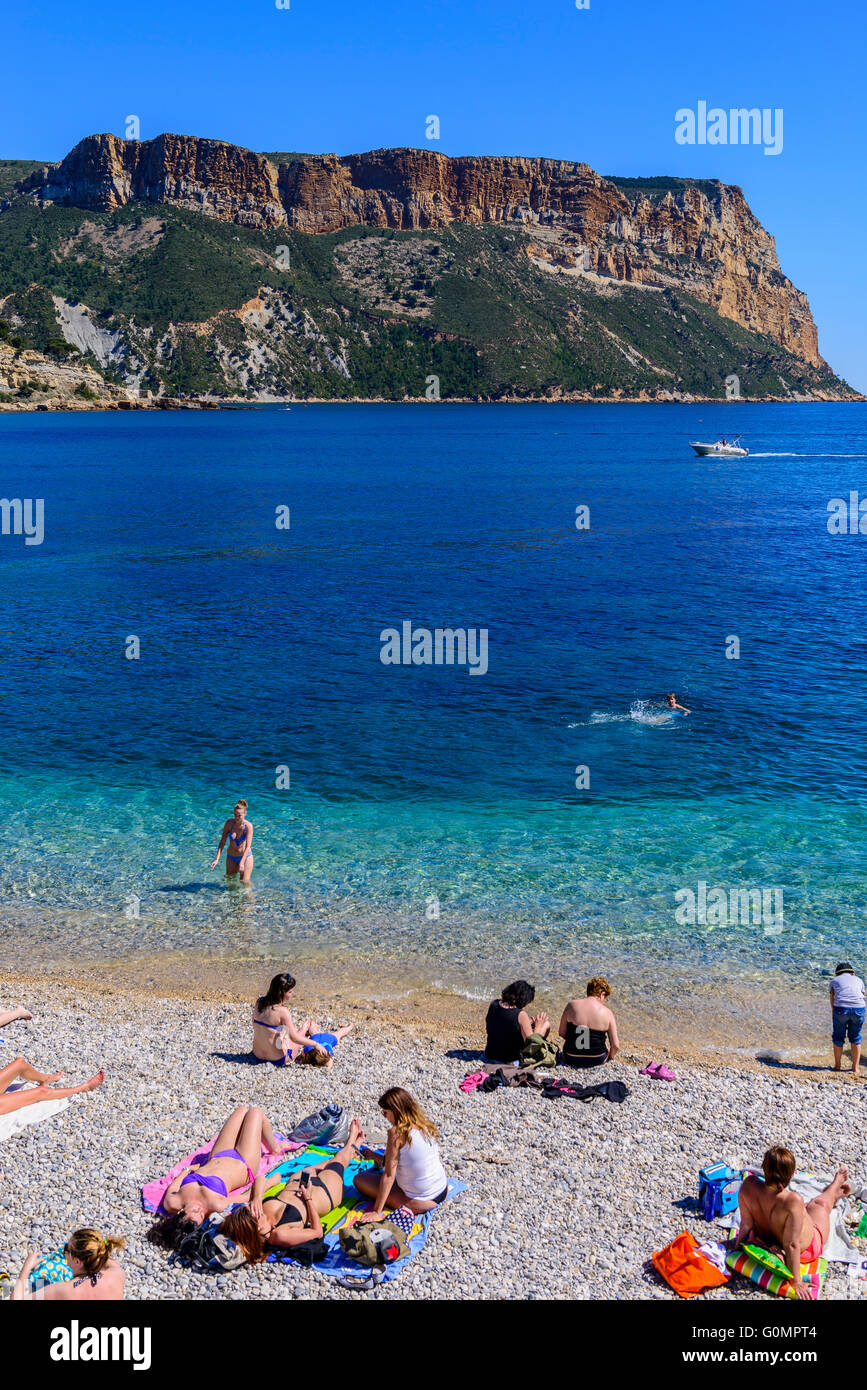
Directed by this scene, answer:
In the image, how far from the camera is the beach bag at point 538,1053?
43.3ft

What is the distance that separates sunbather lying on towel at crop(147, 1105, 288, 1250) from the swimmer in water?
984cm

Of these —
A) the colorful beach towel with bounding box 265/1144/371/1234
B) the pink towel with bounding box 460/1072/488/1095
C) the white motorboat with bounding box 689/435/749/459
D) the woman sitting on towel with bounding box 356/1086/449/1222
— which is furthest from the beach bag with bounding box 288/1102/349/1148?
the white motorboat with bounding box 689/435/749/459

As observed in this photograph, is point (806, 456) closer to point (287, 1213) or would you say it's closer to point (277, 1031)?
point (277, 1031)

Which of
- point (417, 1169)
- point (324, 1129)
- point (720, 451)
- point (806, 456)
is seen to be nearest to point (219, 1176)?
point (324, 1129)

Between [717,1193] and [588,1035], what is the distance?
3.52 meters

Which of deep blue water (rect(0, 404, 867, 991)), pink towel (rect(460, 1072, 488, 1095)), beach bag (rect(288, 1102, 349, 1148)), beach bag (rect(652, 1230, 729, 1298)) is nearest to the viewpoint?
beach bag (rect(652, 1230, 729, 1298))

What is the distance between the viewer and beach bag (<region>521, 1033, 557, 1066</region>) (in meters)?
13.2

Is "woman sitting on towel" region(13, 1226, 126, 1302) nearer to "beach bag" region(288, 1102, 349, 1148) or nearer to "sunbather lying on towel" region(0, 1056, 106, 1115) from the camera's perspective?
"beach bag" region(288, 1102, 349, 1148)

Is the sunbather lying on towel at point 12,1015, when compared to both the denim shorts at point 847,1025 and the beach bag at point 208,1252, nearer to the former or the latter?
the beach bag at point 208,1252

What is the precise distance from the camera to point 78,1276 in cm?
833

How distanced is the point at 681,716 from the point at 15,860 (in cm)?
1933
